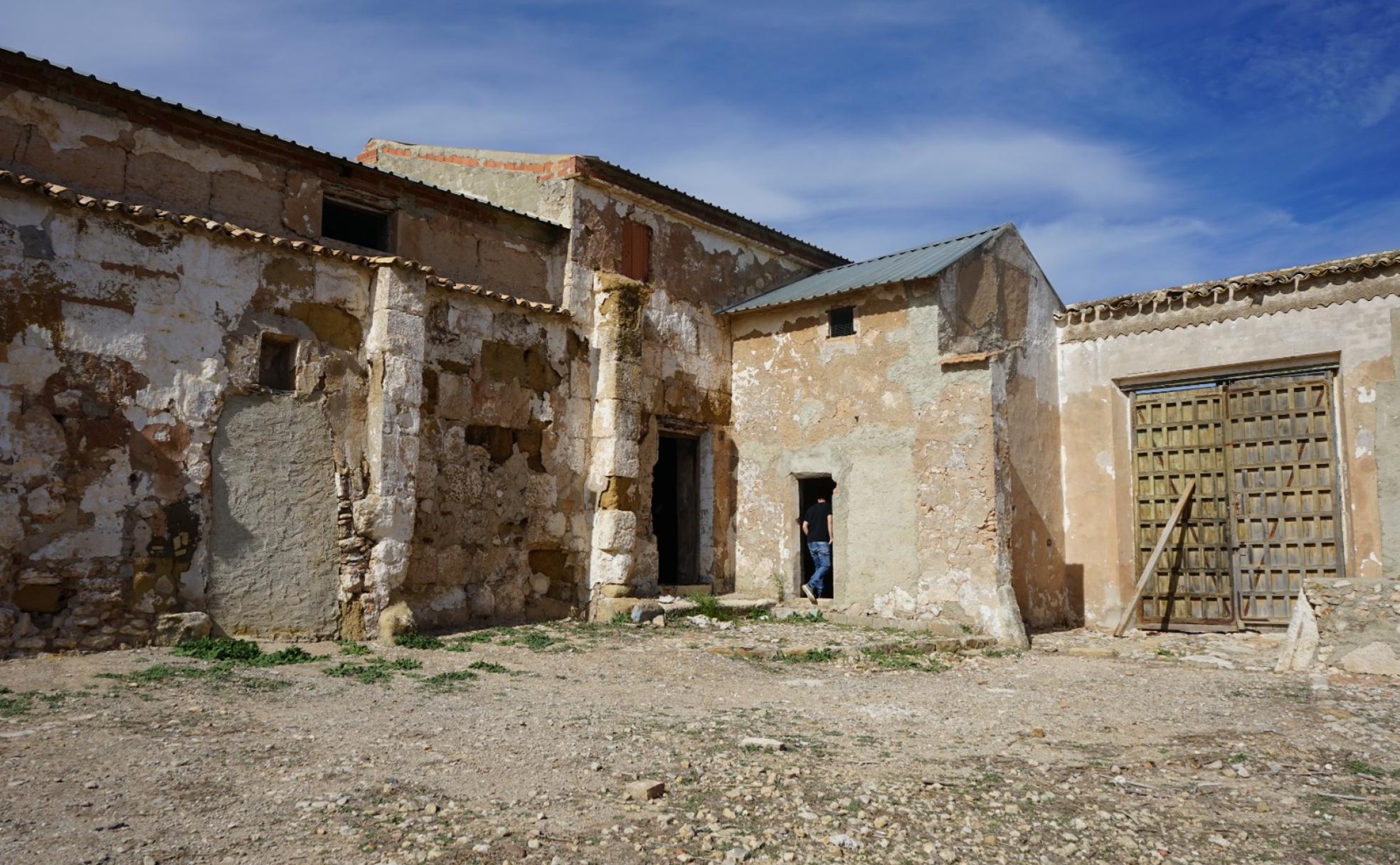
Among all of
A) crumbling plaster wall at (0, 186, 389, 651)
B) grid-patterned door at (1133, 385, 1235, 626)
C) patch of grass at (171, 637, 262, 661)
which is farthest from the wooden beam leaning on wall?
crumbling plaster wall at (0, 186, 389, 651)

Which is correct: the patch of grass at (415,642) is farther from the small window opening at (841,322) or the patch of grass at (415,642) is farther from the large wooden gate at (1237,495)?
the large wooden gate at (1237,495)

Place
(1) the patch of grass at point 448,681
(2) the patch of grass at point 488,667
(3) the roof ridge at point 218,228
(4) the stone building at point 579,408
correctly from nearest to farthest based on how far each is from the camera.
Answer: (1) the patch of grass at point 448,681, (3) the roof ridge at point 218,228, (4) the stone building at point 579,408, (2) the patch of grass at point 488,667

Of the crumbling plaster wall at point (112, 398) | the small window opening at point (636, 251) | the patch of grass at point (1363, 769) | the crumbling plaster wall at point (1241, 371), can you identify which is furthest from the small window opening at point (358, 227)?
the patch of grass at point (1363, 769)

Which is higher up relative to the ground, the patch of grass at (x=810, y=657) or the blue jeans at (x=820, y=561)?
the blue jeans at (x=820, y=561)

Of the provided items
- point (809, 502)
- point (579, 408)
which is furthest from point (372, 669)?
point (809, 502)

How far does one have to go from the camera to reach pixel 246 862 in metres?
3.80

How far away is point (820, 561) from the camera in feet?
42.4

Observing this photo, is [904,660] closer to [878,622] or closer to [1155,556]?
[878,622]

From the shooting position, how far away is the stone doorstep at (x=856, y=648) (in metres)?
9.70

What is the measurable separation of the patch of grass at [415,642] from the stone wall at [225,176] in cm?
419

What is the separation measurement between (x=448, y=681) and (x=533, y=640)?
7.18 ft

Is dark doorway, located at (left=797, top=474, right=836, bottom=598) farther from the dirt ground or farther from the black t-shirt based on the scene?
the dirt ground

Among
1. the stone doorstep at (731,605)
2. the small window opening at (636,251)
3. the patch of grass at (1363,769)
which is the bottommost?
the patch of grass at (1363,769)

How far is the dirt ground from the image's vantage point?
418 centimetres
